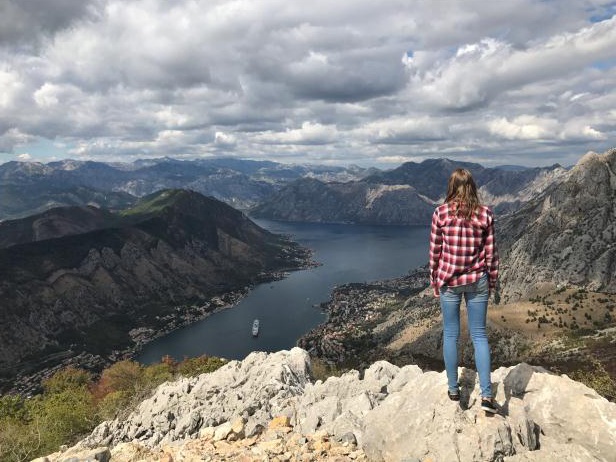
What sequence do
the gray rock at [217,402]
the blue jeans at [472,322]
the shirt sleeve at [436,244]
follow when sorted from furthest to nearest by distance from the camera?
the gray rock at [217,402] → the shirt sleeve at [436,244] → the blue jeans at [472,322]

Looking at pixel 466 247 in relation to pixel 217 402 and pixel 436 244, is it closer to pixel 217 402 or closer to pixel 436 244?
pixel 436 244

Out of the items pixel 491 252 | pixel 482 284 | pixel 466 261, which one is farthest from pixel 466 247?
pixel 482 284

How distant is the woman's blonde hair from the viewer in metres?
12.8

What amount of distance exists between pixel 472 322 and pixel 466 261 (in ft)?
6.47

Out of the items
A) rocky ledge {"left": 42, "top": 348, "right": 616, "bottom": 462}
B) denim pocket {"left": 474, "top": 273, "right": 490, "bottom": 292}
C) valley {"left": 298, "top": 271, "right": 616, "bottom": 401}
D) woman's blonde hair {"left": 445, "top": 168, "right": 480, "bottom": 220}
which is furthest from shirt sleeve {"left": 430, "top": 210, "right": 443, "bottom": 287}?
valley {"left": 298, "top": 271, "right": 616, "bottom": 401}

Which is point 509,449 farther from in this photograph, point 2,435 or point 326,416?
point 2,435

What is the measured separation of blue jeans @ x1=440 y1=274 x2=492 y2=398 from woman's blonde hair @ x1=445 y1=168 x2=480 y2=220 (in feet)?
6.49

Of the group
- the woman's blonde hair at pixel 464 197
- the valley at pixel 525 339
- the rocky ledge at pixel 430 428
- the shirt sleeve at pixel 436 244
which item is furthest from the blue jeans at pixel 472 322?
the valley at pixel 525 339

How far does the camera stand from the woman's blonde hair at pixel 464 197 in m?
12.8

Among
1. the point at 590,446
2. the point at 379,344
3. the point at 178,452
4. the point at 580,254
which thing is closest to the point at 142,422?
the point at 178,452

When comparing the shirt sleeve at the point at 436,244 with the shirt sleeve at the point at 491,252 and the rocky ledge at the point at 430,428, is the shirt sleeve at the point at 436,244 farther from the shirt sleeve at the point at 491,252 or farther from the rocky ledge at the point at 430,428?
the rocky ledge at the point at 430,428

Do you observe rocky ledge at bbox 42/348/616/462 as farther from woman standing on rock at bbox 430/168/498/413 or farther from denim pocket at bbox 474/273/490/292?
denim pocket at bbox 474/273/490/292

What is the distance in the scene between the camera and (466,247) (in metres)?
12.8

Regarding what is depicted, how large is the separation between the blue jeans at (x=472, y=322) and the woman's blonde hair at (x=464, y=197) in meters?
1.98
